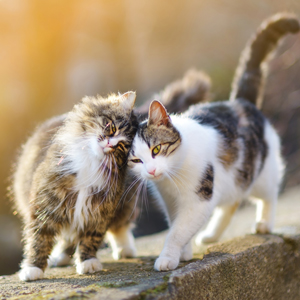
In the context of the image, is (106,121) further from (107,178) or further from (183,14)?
(183,14)

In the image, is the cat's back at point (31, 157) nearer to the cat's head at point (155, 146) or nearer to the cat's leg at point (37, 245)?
the cat's leg at point (37, 245)

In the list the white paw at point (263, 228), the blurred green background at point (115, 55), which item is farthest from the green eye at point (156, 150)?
the blurred green background at point (115, 55)

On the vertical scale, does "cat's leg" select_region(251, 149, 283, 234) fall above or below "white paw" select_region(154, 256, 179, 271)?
above

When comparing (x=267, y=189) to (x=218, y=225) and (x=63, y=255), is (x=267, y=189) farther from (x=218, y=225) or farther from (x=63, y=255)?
(x=63, y=255)

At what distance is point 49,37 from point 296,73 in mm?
3434

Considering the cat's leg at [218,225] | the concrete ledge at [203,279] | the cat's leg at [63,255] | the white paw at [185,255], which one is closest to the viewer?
the concrete ledge at [203,279]

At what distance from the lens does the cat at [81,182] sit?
154 cm

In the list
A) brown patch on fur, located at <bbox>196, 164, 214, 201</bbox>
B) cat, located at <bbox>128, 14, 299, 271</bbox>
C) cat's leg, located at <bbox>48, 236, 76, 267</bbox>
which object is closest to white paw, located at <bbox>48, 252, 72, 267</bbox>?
cat's leg, located at <bbox>48, 236, 76, 267</bbox>

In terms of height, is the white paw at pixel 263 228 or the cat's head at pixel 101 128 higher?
the cat's head at pixel 101 128

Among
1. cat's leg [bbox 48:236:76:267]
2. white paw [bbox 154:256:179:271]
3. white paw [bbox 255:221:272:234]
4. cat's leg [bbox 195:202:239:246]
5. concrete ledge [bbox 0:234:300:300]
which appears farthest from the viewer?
cat's leg [bbox 195:202:239:246]

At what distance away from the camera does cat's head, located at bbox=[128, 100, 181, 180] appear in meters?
1.49

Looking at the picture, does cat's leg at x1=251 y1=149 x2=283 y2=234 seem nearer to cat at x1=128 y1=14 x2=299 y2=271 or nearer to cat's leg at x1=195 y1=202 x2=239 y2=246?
cat at x1=128 y1=14 x2=299 y2=271

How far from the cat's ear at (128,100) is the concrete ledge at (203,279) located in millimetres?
756

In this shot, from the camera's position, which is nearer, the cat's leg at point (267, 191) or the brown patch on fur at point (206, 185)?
the brown patch on fur at point (206, 185)
